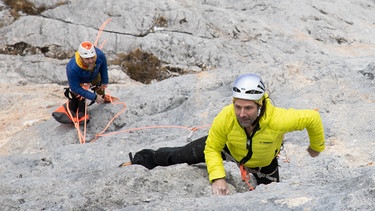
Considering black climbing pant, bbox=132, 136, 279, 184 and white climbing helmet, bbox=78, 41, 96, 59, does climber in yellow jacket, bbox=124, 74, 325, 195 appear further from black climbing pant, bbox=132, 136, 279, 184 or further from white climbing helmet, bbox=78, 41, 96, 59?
white climbing helmet, bbox=78, 41, 96, 59

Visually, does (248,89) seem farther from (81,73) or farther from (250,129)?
(81,73)

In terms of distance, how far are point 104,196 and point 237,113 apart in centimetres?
182

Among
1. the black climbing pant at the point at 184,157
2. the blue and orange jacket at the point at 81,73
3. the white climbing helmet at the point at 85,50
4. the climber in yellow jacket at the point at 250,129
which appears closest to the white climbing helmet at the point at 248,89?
the climber in yellow jacket at the point at 250,129

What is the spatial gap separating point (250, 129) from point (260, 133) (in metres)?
0.14

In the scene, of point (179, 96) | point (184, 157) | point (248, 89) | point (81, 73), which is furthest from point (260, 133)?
point (81, 73)

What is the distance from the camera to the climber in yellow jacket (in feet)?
17.8

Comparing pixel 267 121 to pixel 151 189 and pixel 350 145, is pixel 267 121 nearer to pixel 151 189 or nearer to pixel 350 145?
pixel 151 189

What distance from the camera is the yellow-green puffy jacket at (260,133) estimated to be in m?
5.69

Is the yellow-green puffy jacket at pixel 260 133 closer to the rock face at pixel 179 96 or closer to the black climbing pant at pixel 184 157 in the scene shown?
the black climbing pant at pixel 184 157

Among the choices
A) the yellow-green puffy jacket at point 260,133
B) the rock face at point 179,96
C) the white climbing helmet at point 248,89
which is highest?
the white climbing helmet at point 248,89

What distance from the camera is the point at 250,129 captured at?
18.8ft

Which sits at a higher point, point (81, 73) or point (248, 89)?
point (248, 89)

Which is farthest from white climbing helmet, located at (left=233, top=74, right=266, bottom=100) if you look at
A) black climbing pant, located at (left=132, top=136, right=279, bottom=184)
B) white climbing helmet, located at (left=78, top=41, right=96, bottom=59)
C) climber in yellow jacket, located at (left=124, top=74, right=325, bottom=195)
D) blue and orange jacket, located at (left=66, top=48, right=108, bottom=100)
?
blue and orange jacket, located at (left=66, top=48, right=108, bottom=100)

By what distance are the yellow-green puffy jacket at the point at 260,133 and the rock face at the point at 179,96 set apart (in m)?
0.45
